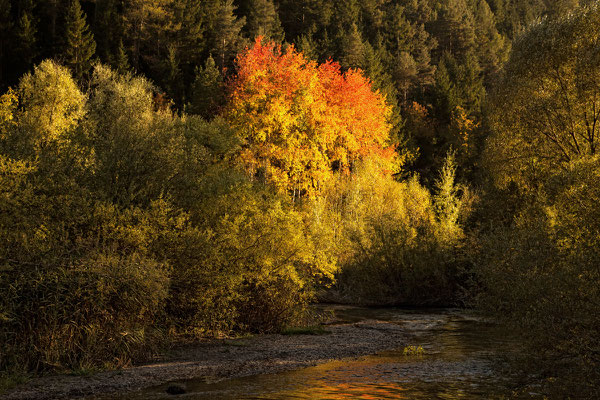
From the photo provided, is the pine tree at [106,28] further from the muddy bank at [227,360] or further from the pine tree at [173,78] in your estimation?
the muddy bank at [227,360]

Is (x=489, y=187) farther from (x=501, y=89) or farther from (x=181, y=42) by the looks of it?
(x=181, y=42)

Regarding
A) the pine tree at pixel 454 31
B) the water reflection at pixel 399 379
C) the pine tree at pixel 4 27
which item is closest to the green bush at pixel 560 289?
the water reflection at pixel 399 379

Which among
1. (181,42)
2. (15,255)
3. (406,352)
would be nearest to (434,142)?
(181,42)

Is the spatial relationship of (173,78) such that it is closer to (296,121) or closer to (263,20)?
(263,20)

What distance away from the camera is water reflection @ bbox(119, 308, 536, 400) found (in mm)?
16281

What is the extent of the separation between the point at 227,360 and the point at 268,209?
25.1 feet

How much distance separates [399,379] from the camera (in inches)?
722

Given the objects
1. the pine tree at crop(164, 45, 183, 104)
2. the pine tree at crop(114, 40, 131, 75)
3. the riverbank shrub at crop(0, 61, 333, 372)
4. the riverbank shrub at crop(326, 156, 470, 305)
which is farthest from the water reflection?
the pine tree at crop(164, 45, 183, 104)

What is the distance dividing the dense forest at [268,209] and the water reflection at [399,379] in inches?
92.3

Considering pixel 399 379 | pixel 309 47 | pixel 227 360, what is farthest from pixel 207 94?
pixel 399 379

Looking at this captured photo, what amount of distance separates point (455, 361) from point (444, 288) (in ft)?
58.9

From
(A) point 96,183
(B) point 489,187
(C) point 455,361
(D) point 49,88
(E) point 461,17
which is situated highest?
(E) point 461,17

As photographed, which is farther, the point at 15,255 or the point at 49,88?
the point at 49,88

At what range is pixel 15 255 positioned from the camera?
1823 cm
